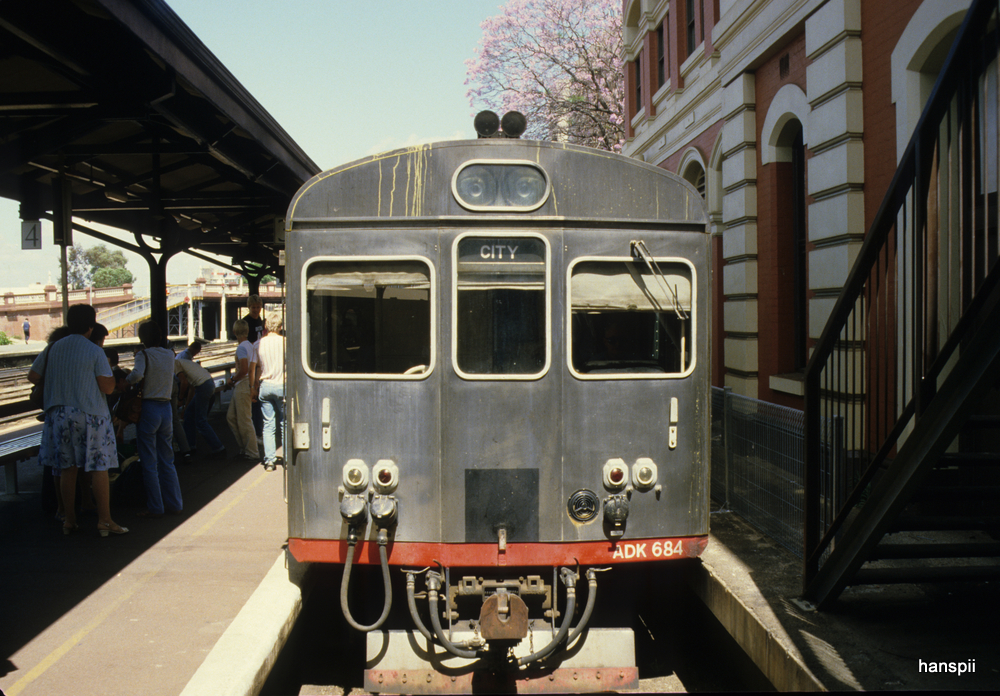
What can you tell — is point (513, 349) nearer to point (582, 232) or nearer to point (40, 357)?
point (582, 232)

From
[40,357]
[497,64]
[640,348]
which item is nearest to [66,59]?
[40,357]

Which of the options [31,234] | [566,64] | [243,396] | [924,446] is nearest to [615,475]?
[924,446]

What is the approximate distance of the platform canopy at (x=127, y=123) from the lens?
18.4ft

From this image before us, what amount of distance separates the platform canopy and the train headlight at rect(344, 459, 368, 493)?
11.6ft

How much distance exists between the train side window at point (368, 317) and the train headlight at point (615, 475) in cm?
117

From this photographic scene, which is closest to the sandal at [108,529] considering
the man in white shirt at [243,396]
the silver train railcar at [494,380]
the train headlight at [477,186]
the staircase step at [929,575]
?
the man in white shirt at [243,396]

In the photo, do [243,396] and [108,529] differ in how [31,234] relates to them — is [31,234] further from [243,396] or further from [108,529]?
[108,529]

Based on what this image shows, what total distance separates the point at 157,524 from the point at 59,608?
2032 mm

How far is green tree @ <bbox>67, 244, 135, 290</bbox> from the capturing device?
112 meters

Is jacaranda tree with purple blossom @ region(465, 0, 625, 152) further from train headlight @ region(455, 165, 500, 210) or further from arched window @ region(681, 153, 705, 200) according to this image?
train headlight @ region(455, 165, 500, 210)

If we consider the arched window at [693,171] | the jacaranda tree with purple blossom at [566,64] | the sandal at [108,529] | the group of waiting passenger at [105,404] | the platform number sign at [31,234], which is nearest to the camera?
the group of waiting passenger at [105,404]

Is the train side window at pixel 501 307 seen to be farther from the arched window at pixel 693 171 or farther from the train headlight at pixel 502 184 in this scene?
the arched window at pixel 693 171

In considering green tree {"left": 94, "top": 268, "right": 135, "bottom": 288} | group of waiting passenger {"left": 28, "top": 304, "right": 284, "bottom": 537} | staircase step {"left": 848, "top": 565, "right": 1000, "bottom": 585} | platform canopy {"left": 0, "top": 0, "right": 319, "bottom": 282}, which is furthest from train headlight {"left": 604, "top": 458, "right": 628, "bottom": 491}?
green tree {"left": 94, "top": 268, "right": 135, "bottom": 288}

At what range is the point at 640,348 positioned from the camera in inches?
170
